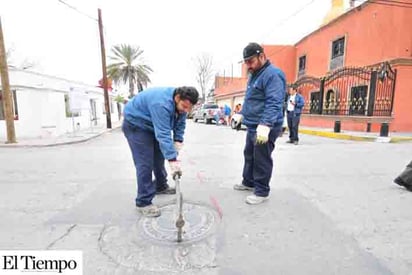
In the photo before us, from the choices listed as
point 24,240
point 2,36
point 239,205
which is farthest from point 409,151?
point 2,36

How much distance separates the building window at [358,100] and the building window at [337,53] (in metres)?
3.25

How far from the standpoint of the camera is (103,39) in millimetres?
18016

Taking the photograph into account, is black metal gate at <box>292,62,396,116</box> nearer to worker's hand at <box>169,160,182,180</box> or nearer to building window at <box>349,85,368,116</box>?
building window at <box>349,85,368,116</box>

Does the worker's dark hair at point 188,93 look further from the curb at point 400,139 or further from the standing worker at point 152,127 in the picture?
the curb at point 400,139

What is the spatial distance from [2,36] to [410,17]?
14.6 m

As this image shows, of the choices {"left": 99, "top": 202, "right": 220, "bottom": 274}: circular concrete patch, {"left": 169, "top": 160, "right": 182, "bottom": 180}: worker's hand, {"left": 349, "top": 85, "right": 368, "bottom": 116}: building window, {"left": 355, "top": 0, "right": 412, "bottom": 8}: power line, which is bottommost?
{"left": 99, "top": 202, "right": 220, "bottom": 274}: circular concrete patch

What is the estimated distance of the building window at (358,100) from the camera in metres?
12.1

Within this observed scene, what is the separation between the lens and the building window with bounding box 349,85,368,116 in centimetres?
1208

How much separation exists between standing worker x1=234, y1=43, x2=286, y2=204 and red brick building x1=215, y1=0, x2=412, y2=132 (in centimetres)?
769

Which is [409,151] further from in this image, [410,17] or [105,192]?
[105,192]

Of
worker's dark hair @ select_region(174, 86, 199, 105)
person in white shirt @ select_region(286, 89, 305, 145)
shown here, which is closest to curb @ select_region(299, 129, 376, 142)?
person in white shirt @ select_region(286, 89, 305, 145)

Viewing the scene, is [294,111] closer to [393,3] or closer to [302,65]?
[393,3]

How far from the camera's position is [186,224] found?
3.10 m

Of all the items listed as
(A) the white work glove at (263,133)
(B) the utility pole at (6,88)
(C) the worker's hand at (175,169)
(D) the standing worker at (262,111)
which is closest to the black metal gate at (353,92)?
(D) the standing worker at (262,111)
